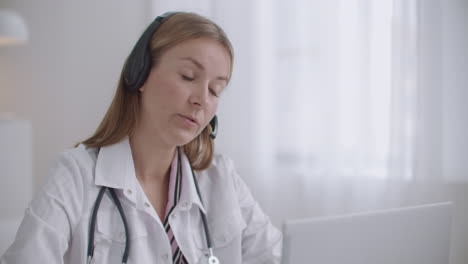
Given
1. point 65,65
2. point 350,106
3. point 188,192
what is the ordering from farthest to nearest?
point 65,65 < point 350,106 < point 188,192

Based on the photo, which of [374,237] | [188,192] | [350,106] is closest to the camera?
[374,237]

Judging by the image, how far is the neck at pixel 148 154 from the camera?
1.18 metres

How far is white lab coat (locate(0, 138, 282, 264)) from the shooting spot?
0.96 metres

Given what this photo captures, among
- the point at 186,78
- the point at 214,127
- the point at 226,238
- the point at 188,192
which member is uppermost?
the point at 186,78

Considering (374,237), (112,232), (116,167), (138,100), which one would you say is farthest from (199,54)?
(374,237)

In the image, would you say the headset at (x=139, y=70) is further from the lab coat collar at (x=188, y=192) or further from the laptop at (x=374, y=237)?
the laptop at (x=374, y=237)

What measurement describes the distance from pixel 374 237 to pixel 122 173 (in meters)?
0.60

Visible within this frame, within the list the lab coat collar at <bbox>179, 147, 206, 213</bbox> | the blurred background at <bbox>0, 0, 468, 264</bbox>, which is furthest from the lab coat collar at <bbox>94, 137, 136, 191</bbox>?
the blurred background at <bbox>0, 0, 468, 264</bbox>

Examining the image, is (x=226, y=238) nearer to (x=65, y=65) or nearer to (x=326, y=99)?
(x=326, y=99)

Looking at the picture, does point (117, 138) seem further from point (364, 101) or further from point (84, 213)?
point (364, 101)

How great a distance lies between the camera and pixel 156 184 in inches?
48.2

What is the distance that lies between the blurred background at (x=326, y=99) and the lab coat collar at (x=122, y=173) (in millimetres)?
1245

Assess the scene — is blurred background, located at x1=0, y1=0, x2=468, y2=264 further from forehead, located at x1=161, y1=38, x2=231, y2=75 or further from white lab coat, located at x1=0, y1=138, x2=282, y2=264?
forehead, located at x1=161, y1=38, x2=231, y2=75

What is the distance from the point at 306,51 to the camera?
8.29ft
